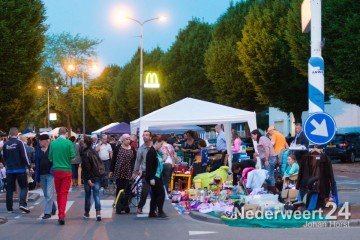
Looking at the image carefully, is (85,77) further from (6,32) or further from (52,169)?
(52,169)

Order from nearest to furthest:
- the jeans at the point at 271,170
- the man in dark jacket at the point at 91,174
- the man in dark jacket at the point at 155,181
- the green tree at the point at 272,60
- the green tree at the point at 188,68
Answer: the man in dark jacket at the point at 91,174 < the man in dark jacket at the point at 155,181 < the jeans at the point at 271,170 < the green tree at the point at 272,60 < the green tree at the point at 188,68

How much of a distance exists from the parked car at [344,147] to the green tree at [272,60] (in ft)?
26.9

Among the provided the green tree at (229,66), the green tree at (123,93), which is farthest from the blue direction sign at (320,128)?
the green tree at (123,93)

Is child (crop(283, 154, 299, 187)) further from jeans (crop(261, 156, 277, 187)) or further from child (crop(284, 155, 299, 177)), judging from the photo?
jeans (crop(261, 156, 277, 187))

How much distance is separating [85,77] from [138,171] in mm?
60863

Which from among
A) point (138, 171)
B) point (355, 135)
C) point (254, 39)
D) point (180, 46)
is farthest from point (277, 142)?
point (180, 46)

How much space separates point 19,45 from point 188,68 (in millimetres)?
27539

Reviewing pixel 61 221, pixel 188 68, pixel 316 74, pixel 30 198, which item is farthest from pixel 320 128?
pixel 188 68

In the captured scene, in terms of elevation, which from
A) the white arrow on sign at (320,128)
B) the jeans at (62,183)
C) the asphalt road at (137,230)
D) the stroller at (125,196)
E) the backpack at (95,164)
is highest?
the white arrow on sign at (320,128)

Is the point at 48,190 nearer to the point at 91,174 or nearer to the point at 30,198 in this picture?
the point at 91,174

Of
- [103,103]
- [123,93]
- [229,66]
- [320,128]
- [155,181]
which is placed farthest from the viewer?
[103,103]

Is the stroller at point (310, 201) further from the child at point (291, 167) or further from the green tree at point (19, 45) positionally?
the green tree at point (19, 45)

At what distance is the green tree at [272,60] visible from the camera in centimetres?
4528

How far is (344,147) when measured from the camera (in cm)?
3769
